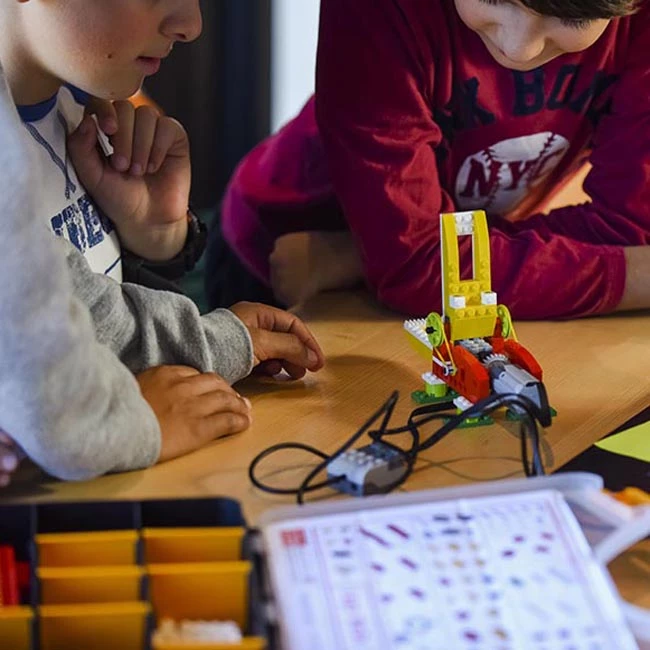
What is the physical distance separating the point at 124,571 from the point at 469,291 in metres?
0.40

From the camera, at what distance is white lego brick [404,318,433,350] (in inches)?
36.5

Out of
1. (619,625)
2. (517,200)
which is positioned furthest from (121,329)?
(517,200)

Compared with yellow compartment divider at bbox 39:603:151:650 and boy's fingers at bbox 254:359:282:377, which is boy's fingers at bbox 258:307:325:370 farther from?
yellow compartment divider at bbox 39:603:151:650

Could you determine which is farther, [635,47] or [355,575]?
[635,47]

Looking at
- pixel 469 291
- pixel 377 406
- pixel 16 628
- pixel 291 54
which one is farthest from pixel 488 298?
pixel 291 54

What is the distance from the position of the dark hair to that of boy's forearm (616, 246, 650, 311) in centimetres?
25

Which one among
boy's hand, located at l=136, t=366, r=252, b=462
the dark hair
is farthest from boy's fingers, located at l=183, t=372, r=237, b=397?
the dark hair

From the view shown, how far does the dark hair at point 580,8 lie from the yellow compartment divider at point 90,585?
557 millimetres

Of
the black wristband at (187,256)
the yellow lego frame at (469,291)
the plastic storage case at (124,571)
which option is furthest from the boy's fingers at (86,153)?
the plastic storage case at (124,571)

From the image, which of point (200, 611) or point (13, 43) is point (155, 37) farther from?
point (200, 611)

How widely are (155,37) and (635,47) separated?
1.60ft

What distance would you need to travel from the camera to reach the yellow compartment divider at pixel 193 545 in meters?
0.64

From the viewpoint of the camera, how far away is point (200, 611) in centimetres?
62

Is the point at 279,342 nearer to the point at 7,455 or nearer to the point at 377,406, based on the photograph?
the point at 377,406
